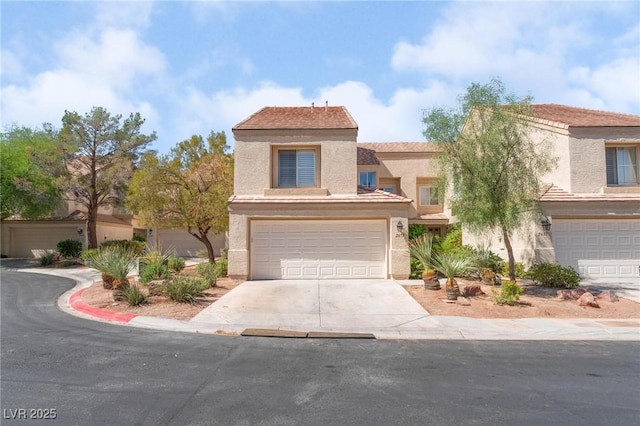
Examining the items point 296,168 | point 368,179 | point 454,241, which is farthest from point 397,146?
point 296,168

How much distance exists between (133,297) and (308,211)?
701cm

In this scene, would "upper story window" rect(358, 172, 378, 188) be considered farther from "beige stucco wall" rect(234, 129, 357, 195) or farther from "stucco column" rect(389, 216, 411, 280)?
"stucco column" rect(389, 216, 411, 280)

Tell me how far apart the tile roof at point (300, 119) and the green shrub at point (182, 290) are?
712 cm

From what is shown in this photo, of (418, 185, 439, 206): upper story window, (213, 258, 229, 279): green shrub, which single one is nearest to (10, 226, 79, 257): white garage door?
(213, 258, 229, 279): green shrub

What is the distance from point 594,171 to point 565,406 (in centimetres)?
1496

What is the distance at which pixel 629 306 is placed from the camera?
12.0 meters

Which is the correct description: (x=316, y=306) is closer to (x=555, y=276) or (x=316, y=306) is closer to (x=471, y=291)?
(x=471, y=291)

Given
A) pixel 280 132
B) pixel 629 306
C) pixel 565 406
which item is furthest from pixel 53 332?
pixel 629 306

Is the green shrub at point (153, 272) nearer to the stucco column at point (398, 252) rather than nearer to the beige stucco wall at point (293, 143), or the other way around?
the beige stucco wall at point (293, 143)

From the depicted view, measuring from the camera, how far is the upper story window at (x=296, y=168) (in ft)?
56.7

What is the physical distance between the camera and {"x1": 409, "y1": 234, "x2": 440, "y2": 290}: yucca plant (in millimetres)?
13859

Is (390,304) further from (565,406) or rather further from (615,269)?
(615,269)

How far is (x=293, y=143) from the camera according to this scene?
17.0 m

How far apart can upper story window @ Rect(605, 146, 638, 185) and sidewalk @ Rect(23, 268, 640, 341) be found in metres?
9.15
